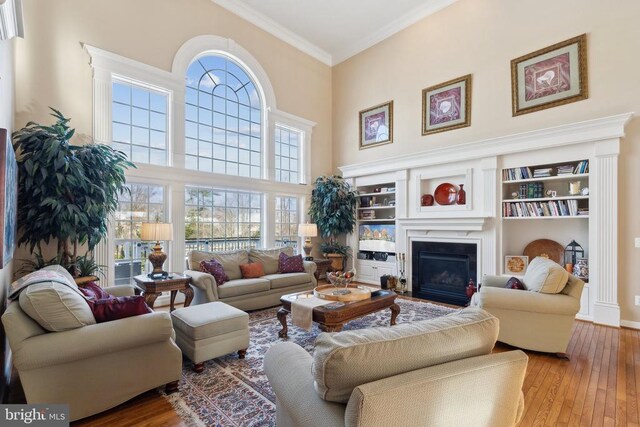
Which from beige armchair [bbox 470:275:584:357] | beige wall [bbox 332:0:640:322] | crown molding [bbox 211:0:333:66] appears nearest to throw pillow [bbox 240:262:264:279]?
beige armchair [bbox 470:275:584:357]

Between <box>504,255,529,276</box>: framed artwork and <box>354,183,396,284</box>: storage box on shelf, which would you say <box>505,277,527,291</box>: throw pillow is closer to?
<box>504,255,529,276</box>: framed artwork

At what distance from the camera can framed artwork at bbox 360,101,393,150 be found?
6625 millimetres

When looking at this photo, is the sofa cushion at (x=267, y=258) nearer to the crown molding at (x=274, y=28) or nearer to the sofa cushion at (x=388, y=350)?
the sofa cushion at (x=388, y=350)

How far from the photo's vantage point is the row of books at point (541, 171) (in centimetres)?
430

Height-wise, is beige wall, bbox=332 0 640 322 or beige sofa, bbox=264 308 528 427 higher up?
beige wall, bbox=332 0 640 322

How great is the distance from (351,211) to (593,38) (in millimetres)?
4669

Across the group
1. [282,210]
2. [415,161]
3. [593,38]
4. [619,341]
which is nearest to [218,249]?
[282,210]

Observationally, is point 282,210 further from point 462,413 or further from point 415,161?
point 462,413

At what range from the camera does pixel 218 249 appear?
571 centimetres

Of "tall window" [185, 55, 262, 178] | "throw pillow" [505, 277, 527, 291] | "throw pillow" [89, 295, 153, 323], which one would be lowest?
"throw pillow" [505, 277, 527, 291]

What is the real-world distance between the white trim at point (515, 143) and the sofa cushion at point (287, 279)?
286cm

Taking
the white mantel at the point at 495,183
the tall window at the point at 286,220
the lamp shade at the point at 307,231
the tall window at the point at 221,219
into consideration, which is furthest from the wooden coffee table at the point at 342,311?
the tall window at the point at 286,220

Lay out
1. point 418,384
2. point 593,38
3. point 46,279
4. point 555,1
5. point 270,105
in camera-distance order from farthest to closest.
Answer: point 270,105, point 555,1, point 593,38, point 46,279, point 418,384

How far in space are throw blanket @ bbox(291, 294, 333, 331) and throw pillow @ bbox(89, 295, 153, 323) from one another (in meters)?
1.47
